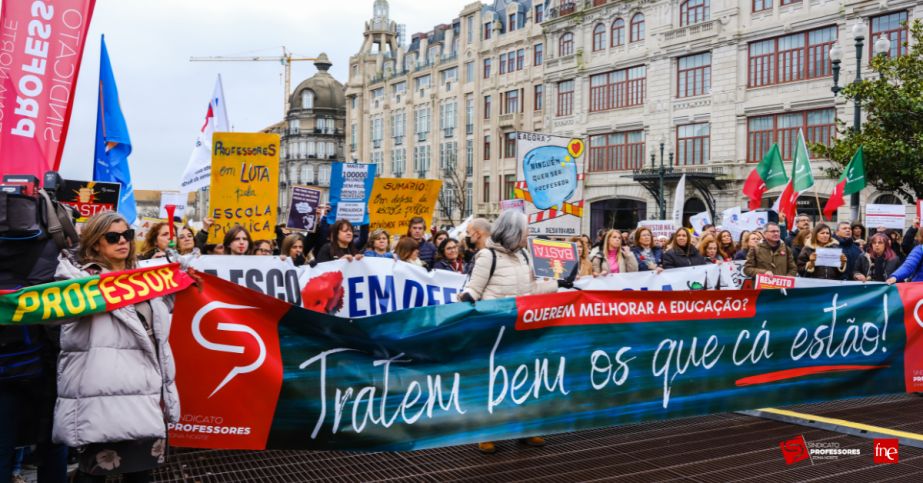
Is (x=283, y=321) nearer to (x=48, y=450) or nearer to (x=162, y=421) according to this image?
(x=162, y=421)

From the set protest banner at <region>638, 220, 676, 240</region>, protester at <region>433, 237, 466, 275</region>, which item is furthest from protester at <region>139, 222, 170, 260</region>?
protest banner at <region>638, 220, 676, 240</region>

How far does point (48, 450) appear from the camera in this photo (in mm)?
3859

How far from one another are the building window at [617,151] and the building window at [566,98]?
2292 millimetres

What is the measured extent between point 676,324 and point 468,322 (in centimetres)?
174

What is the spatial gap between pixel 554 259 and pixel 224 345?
11.5 feet

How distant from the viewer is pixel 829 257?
397 inches

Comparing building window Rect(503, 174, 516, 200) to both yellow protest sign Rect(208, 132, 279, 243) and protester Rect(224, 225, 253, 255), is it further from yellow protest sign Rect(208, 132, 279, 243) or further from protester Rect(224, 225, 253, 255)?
protester Rect(224, 225, 253, 255)

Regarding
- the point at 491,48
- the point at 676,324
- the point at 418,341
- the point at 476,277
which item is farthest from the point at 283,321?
the point at 491,48

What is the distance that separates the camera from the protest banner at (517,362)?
4387 millimetres

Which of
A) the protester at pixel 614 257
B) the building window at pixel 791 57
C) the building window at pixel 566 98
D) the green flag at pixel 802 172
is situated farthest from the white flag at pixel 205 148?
the building window at pixel 566 98

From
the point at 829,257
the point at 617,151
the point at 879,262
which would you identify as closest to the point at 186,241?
the point at 829,257

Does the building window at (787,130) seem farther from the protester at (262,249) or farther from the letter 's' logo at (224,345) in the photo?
the letter 's' logo at (224,345)

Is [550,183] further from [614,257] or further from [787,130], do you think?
[787,130]

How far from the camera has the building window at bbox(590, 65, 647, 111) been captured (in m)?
38.1
